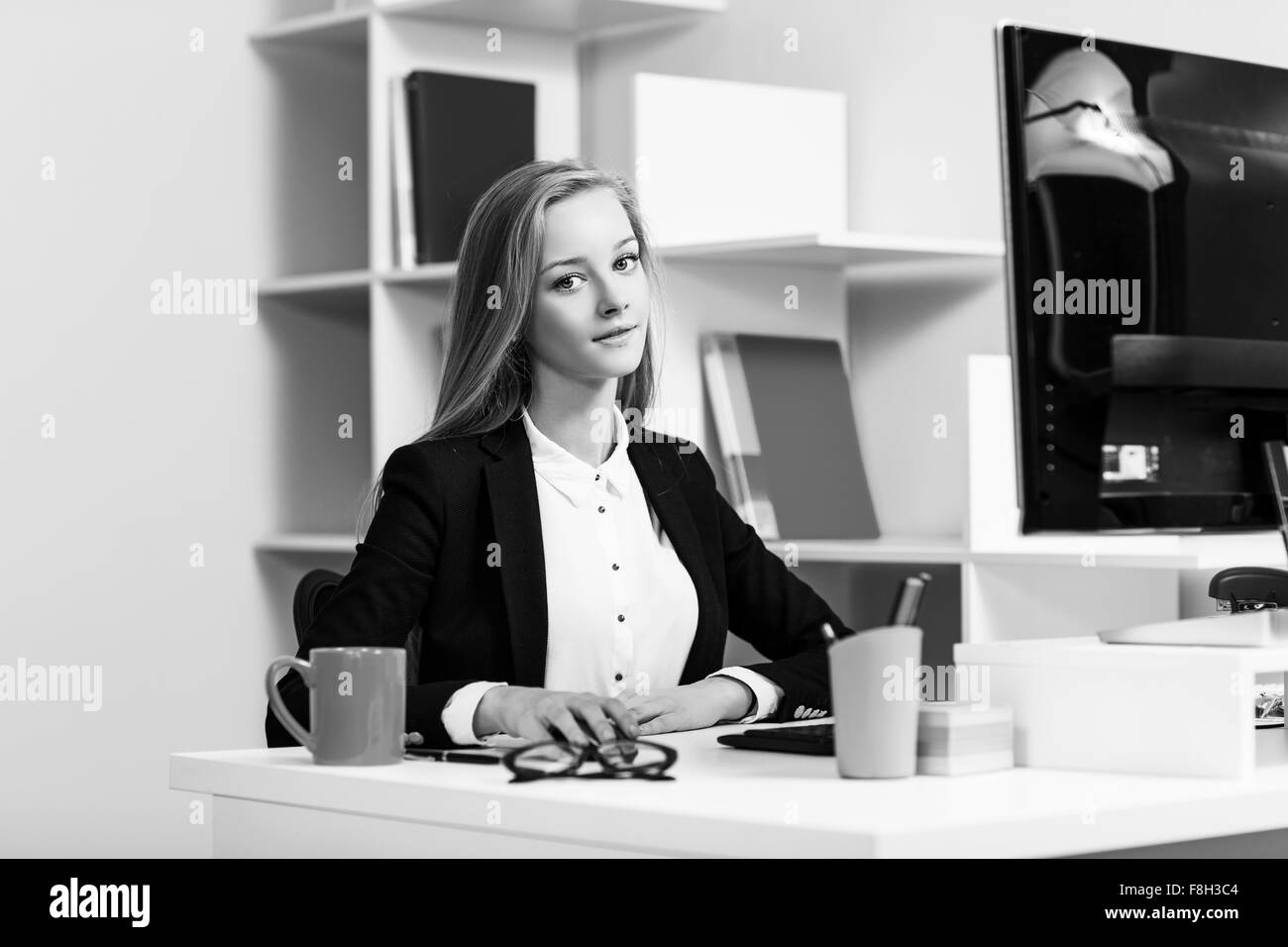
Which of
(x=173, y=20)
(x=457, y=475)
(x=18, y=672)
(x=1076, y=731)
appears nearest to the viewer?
(x=1076, y=731)

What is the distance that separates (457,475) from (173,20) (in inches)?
70.2

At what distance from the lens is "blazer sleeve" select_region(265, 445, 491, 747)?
164 cm

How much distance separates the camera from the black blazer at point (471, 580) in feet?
5.56

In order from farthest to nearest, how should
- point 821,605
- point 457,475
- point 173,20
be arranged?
1. point 173,20
2. point 821,605
3. point 457,475

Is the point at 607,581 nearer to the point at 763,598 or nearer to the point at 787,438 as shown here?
the point at 763,598

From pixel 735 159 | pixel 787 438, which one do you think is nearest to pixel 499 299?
pixel 787 438

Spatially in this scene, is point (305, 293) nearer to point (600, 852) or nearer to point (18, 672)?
point (18, 672)

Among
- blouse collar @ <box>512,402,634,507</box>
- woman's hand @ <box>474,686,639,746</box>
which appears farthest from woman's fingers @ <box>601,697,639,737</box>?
blouse collar @ <box>512,402,634,507</box>

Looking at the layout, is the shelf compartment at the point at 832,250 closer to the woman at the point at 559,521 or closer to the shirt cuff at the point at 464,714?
the woman at the point at 559,521

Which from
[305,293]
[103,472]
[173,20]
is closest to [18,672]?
[103,472]

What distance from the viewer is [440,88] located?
9.94 ft

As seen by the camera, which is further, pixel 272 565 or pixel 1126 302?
pixel 272 565

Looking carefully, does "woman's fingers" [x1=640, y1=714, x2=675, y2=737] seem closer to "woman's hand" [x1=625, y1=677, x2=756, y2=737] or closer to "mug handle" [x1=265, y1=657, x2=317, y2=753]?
"woman's hand" [x1=625, y1=677, x2=756, y2=737]

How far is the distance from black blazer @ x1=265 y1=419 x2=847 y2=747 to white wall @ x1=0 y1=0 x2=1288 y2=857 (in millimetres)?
1110
